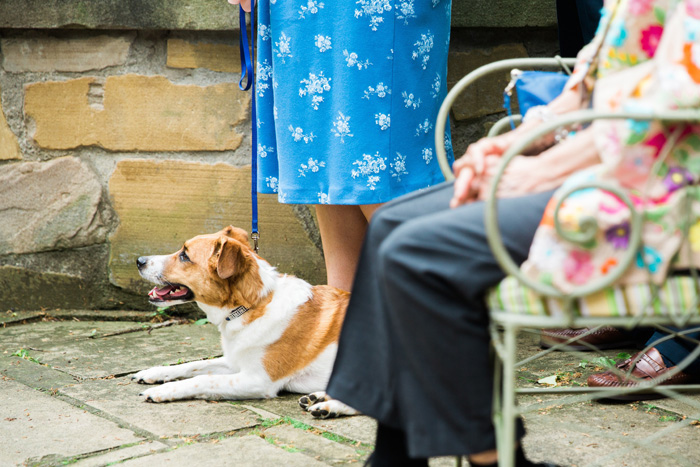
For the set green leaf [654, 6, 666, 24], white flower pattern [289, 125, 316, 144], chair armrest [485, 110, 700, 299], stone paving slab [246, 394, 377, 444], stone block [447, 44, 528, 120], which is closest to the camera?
chair armrest [485, 110, 700, 299]

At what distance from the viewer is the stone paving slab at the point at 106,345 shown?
2.95 metres

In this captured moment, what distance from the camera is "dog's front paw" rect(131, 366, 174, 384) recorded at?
2744 mm

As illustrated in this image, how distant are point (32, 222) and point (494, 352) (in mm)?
2885

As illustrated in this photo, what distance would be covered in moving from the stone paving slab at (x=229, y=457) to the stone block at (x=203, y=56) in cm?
190

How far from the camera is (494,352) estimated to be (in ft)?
4.40

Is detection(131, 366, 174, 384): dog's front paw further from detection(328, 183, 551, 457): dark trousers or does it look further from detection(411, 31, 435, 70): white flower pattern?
detection(328, 183, 551, 457): dark trousers

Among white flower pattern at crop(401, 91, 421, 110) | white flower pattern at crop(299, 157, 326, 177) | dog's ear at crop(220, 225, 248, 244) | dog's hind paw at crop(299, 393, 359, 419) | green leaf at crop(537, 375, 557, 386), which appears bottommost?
dog's hind paw at crop(299, 393, 359, 419)

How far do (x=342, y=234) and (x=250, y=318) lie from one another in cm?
48

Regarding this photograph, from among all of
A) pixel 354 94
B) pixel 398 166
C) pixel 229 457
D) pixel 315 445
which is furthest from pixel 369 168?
pixel 229 457

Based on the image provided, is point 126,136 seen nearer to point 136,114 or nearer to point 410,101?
point 136,114

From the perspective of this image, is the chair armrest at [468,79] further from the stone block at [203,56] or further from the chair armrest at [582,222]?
the stone block at [203,56]

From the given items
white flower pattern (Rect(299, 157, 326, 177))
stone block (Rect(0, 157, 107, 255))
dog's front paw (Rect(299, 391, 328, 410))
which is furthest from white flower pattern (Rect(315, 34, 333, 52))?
stone block (Rect(0, 157, 107, 255))

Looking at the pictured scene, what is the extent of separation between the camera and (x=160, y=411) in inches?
97.0

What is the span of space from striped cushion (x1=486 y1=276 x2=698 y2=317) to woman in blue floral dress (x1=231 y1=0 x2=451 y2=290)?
1.26m
